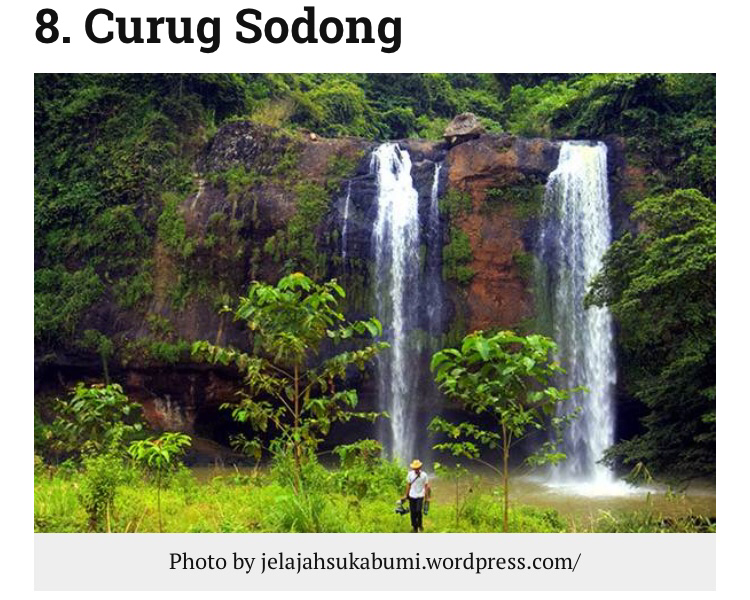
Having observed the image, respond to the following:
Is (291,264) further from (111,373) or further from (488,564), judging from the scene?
(488,564)

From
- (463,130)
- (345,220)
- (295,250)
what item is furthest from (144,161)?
(463,130)

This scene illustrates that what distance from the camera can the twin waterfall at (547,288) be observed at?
1517 cm

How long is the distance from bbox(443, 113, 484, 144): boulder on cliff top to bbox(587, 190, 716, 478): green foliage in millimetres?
6595

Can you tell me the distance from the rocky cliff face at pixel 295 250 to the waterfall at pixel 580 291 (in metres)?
0.39

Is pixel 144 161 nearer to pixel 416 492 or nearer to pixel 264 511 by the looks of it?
pixel 264 511

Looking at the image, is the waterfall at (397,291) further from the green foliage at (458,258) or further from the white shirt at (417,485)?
the white shirt at (417,485)

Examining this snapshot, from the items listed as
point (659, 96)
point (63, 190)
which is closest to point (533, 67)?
point (659, 96)

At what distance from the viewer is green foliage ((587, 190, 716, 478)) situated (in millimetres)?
8820

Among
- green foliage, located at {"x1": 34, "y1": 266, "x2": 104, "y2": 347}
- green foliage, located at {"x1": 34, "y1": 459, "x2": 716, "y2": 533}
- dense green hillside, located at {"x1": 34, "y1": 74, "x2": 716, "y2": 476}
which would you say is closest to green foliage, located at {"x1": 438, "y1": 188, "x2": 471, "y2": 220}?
dense green hillside, located at {"x1": 34, "y1": 74, "x2": 716, "y2": 476}

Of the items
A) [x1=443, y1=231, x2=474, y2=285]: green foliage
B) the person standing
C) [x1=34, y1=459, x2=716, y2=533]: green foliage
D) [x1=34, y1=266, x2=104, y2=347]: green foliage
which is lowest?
[x1=34, y1=459, x2=716, y2=533]: green foliage

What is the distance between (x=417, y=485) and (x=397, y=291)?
10289 millimetres

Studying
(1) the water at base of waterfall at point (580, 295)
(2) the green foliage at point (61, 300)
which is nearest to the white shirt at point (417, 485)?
(1) the water at base of waterfall at point (580, 295)

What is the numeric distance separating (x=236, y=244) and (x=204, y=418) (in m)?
3.92

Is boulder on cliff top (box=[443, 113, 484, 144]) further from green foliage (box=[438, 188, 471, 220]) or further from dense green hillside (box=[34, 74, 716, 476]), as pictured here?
dense green hillside (box=[34, 74, 716, 476])
